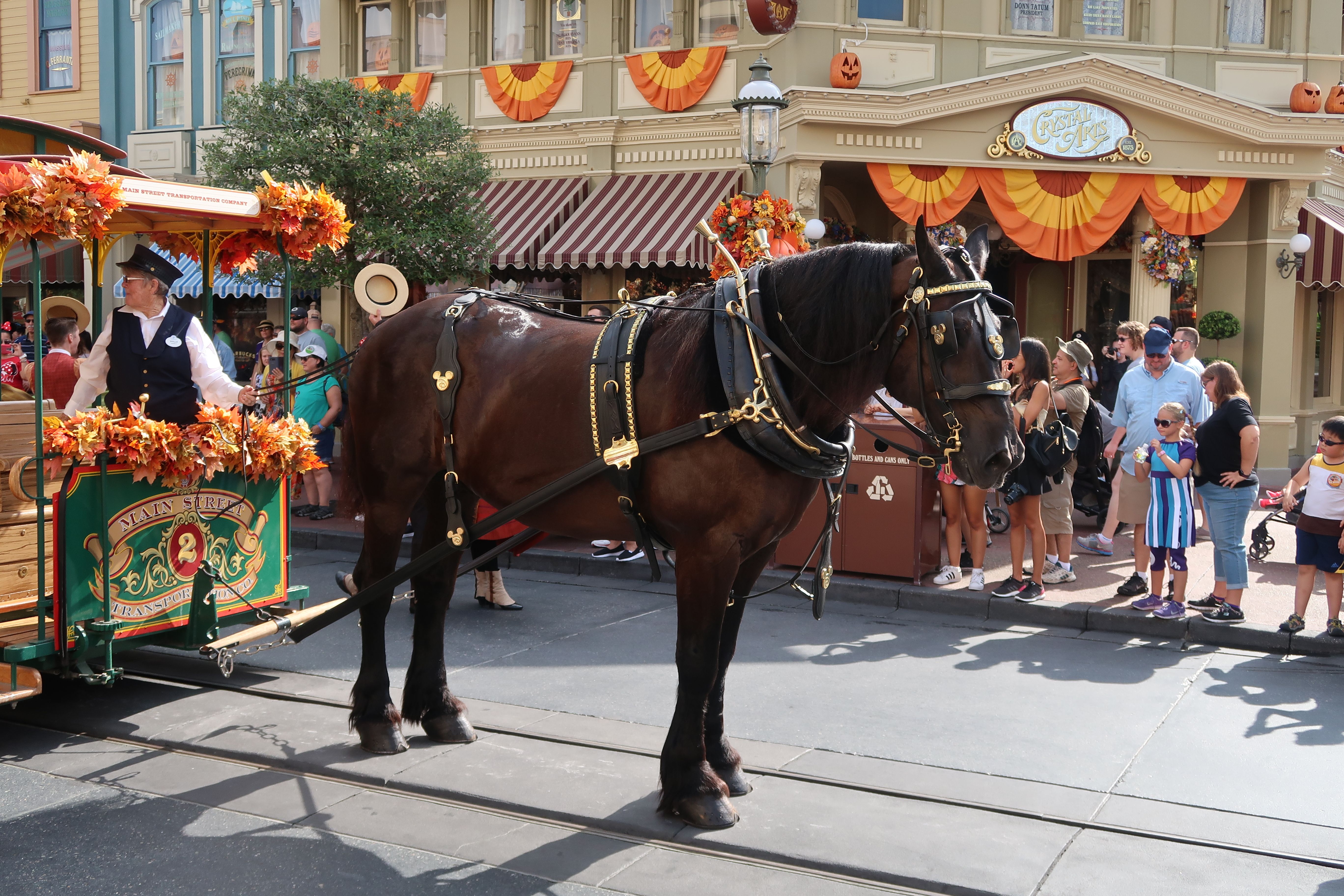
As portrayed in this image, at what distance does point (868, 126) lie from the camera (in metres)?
14.6

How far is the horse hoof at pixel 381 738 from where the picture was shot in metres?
5.31

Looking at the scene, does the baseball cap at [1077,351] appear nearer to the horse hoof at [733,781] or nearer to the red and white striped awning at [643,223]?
the horse hoof at [733,781]

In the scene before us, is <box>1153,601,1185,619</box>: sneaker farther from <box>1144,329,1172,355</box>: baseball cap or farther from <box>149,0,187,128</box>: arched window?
<box>149,0,187,128</box>: arched window

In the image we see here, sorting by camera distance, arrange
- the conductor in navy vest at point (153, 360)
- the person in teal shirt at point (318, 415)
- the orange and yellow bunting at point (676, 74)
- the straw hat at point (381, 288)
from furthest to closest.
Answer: the orange and yellow bunting at point (676, 74), the person in teal shirt at point (318, 415), the straw hat at point (381, 288), the conductor in navy vest at point (153, 360)

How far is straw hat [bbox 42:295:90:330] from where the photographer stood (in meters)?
9.06

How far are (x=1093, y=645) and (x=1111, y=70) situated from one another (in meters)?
9.50

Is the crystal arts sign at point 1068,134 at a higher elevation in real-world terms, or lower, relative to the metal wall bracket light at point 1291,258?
higher

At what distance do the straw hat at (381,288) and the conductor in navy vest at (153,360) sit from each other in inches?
35.8

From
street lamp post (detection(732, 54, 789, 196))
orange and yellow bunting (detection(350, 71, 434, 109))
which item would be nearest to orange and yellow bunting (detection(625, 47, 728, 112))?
orange and yellow bunting (detection(350, 71, 434, 109))

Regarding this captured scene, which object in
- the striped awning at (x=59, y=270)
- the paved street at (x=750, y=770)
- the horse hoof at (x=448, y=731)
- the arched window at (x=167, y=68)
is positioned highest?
the arched window at (x=167, y=68)

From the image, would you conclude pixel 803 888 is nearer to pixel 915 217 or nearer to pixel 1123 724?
pixel 1123 724

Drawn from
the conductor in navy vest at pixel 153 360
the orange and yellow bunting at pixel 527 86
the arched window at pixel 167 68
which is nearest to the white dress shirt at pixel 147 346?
the conductor in navy vest at pixel 153 360

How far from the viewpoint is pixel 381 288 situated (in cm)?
636

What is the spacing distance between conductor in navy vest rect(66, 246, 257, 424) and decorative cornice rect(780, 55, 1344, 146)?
32.7ft
